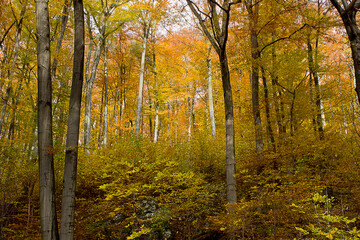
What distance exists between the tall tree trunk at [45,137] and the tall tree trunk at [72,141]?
16 cm

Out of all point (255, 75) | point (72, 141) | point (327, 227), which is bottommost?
point (327, 227)

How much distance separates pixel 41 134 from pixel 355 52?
5514 millimetres

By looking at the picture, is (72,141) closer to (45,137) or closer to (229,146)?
→ (45,137)

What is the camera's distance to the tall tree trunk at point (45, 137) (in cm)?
278

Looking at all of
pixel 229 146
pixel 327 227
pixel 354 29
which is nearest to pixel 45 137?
pixel 229 146

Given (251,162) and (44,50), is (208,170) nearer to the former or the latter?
(251,162)

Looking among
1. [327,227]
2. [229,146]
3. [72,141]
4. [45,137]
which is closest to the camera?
[327,227]

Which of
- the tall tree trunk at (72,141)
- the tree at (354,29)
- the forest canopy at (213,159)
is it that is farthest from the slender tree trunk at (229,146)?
the tall tree trunk at (72,141)

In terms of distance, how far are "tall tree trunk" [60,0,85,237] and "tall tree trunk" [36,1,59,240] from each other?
0.16m

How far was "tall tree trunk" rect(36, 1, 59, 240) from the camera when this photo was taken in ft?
9.13

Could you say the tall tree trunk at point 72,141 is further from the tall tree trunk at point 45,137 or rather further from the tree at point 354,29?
the tree at point 354,29

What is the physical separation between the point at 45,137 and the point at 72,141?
0.36 metres

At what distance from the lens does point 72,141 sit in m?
3.13

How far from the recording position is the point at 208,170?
8.13m
